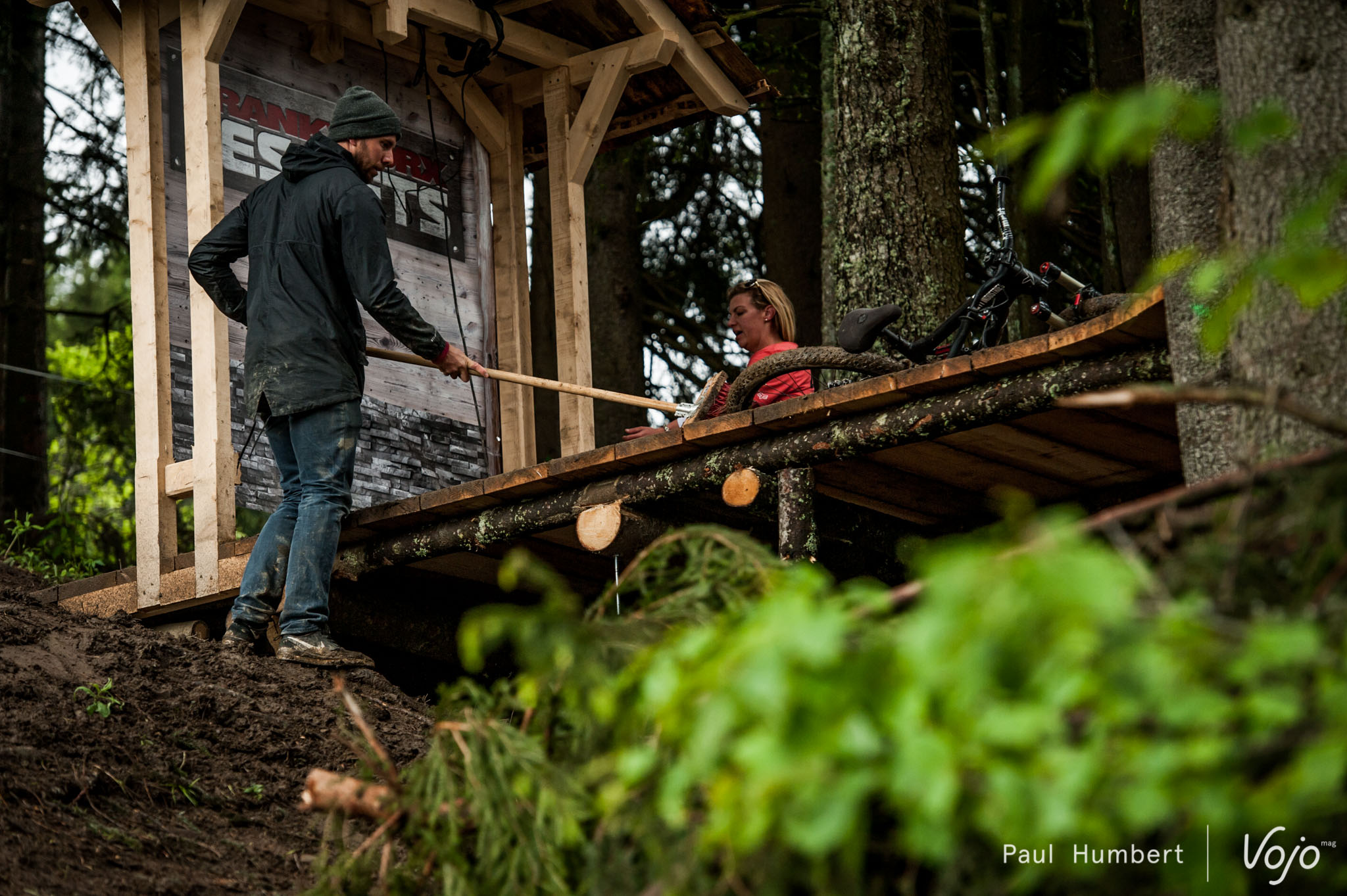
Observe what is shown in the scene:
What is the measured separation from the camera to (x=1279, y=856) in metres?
2.55

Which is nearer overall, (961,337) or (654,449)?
(961,337)

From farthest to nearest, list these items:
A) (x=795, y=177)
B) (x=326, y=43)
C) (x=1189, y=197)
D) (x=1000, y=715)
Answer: (x=795, y=177)
(x=326, y=43)
(x=1189, y=197)
(x=1000, y=715)

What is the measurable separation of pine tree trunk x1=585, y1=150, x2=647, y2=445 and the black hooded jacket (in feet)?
14.2

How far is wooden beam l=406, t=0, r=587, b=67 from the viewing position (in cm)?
706

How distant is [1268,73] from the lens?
9.32 ft

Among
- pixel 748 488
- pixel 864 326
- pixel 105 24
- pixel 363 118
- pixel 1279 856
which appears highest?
pixel 105 24

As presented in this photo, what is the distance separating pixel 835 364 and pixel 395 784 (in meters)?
3.01

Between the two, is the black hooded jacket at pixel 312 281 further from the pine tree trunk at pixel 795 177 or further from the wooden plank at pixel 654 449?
the pine tree trunk at pixel 795 177

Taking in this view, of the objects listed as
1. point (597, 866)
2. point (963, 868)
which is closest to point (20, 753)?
point (597, 866)

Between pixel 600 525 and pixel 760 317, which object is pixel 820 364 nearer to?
pixel 600 525

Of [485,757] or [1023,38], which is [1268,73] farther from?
[1023,38]

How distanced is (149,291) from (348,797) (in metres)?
4.08

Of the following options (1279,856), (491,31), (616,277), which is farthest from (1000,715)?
(616,277)

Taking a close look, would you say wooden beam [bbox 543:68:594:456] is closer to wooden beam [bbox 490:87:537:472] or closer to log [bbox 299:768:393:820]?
wooden beam [bbox 490:87:537:472]
